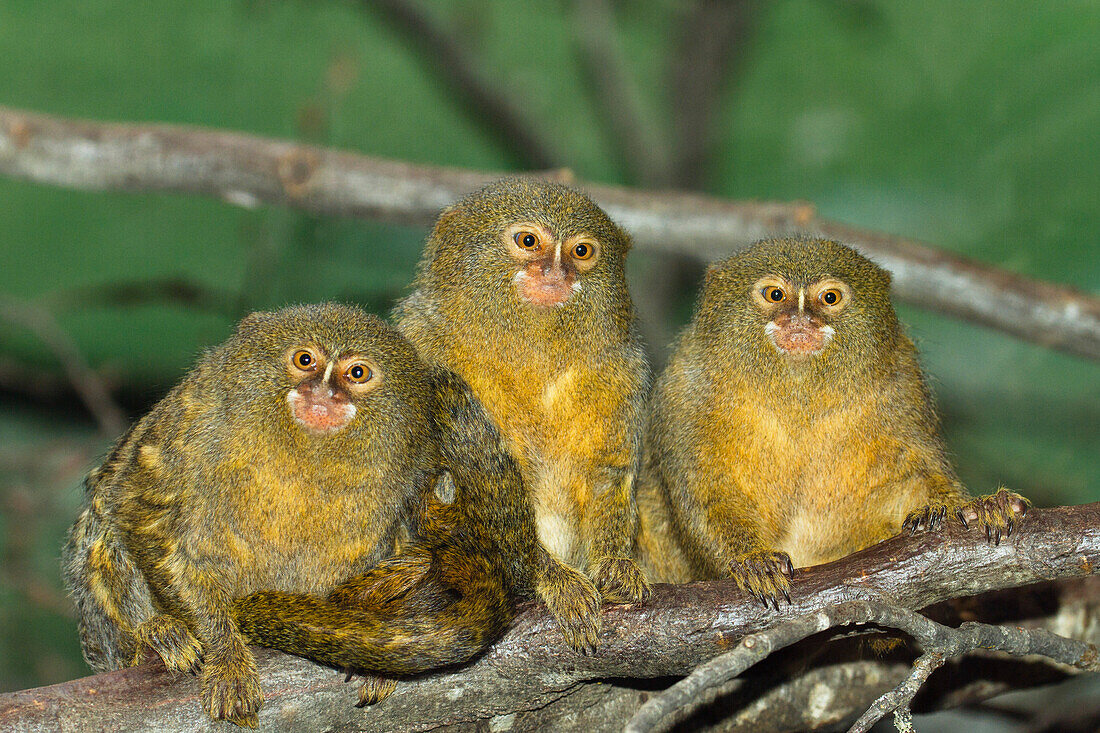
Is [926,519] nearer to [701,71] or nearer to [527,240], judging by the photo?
[527,240]

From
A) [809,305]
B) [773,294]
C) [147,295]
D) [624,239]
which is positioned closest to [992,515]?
A: [809,305]

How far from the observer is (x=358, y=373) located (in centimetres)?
297

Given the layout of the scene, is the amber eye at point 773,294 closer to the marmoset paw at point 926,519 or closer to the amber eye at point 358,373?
the marmoset paw at point 926,519

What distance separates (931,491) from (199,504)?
87.8 inches

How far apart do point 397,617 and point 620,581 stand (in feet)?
2.67

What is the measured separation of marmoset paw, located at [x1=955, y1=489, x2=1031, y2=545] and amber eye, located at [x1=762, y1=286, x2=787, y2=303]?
875 millimetres

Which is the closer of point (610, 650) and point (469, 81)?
point (610, 650)

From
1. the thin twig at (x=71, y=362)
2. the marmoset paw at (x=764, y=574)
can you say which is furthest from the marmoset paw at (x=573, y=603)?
the thin twig at (x=71, y=362)

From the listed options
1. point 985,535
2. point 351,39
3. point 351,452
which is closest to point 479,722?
point 351,452

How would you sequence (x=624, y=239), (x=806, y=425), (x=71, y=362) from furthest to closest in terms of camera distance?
(x=71, y=362)
(x=624, y=239)
(x=806, y=425)

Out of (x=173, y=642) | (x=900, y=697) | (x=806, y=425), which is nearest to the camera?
(x=900, y=697)

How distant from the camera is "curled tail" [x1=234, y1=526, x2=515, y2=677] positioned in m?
2.62

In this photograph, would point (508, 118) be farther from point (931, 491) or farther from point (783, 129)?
point (931, 491)

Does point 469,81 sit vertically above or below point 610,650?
above
